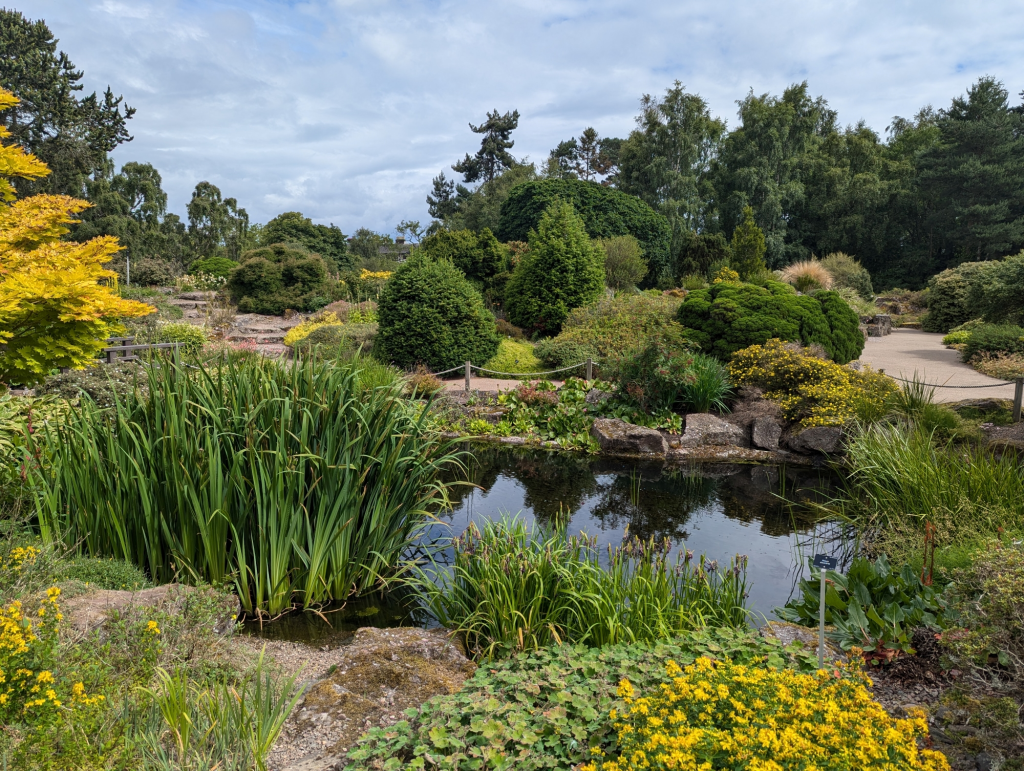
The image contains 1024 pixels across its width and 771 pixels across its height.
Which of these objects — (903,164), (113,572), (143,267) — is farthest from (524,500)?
(903,164)

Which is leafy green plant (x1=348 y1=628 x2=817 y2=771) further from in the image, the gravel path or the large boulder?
the gravel path

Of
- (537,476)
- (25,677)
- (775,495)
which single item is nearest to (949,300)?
(775,495)

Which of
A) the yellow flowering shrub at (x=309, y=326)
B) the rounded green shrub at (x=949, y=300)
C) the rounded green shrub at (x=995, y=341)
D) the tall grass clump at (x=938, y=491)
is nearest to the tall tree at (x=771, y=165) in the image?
the rounded green shrub at (x=949, y=300)

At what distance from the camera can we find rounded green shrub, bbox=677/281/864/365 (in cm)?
1133

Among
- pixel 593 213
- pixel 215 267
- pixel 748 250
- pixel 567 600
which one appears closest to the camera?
pixel 567 600

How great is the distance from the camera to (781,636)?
11.7 feet

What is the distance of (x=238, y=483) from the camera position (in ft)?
12.7

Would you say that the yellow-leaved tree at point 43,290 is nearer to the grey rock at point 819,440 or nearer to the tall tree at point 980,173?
the grey rock at point 819,440

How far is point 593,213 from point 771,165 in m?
13.6

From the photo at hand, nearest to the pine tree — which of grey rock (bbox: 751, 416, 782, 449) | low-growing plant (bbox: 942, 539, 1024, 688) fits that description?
grey rock (bbox: 751, 416, 782, 449)

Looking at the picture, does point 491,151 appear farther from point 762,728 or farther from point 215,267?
point 762,728

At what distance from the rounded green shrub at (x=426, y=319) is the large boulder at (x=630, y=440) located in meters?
4.35

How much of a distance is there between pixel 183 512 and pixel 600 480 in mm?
5031

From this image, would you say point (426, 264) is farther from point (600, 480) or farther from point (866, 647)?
point (866, 647)
